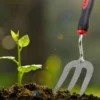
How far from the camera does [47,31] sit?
184 centimetres

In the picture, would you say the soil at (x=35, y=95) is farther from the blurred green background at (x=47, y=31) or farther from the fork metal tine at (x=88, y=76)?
the blurred green background at (x=47, y=31)

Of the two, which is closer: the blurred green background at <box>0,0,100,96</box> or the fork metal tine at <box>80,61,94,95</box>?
the fork metal tine at <box>80,61,94,95</box>

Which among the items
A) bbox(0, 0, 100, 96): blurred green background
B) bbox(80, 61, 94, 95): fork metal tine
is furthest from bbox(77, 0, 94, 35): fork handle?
bbox(0, 0, 100, 96): blurred green background

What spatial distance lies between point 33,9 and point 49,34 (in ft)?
0.59

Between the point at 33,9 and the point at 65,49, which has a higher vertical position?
the point at 33,9

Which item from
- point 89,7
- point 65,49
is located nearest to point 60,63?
point 65,49

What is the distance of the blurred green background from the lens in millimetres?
1688

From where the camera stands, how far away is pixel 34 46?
178 centimetres

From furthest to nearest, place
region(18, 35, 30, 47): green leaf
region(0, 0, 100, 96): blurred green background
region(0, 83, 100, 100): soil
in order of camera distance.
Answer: region(0, 0, 100, 96): blurred green background
region(18, 35, 30, 47): green leaf
region(0, 83, 100, 100): soil

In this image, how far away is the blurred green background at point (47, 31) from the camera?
5.54 feet

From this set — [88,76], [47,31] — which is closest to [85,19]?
[88,76]

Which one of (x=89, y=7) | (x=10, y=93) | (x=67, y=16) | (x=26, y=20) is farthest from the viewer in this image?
(x=26, y=20)

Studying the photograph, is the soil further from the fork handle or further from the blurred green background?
the blurred green background

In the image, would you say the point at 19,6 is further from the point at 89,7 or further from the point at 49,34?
the point at 89,7
